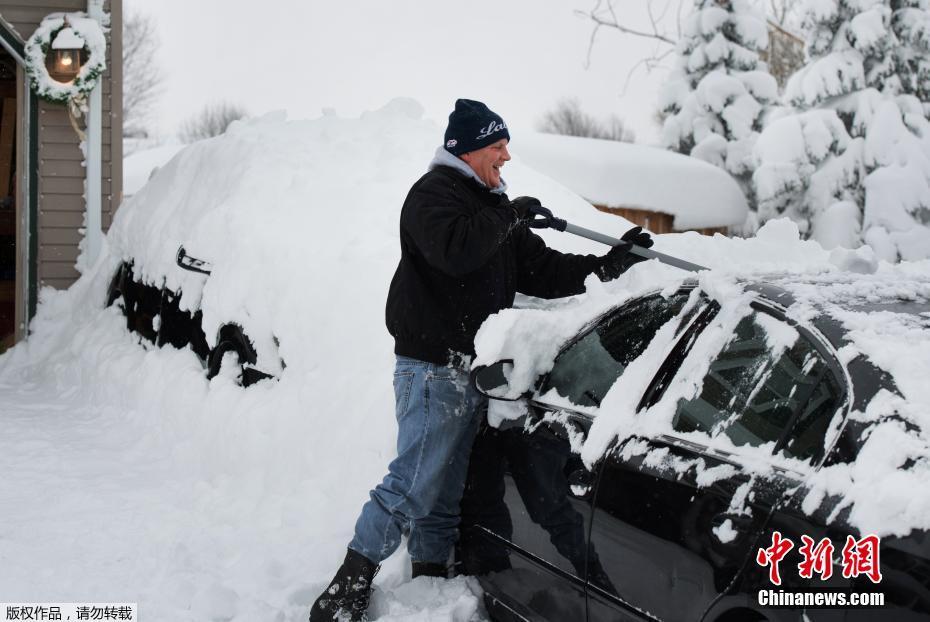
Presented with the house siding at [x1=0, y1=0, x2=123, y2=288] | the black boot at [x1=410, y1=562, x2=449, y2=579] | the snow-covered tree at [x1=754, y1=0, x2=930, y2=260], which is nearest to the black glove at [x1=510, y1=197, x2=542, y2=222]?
the black boot at [x1=410, y1=562, x2=449, y2=579]

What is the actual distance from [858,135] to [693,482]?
15.5 m

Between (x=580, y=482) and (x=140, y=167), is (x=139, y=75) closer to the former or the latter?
(x=140, y=167)

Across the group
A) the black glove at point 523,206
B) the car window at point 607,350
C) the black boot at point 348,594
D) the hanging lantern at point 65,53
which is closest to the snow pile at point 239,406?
the black boot at point 348,594

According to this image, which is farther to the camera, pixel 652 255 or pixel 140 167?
pixel 140 167

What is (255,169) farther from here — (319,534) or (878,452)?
(878,452)

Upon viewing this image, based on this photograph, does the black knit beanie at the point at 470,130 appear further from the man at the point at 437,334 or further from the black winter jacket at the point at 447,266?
the black winter jacket at the point at 447,266

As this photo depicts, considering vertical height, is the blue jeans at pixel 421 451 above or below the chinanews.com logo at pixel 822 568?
below

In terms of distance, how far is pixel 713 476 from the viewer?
2.42 m

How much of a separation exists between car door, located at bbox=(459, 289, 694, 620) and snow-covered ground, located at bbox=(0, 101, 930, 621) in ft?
0.56

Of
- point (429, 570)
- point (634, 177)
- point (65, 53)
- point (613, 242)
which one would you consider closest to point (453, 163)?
point (613, 242)

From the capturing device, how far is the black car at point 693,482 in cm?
215

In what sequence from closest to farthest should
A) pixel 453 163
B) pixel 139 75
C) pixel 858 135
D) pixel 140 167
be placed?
pixel 453 163 → pixel 858 135 → pixel 140 167 → pixel 139 75

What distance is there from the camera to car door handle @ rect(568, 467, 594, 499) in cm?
286

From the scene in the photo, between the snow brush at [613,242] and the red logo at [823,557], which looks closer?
the red logo at [823,557]
